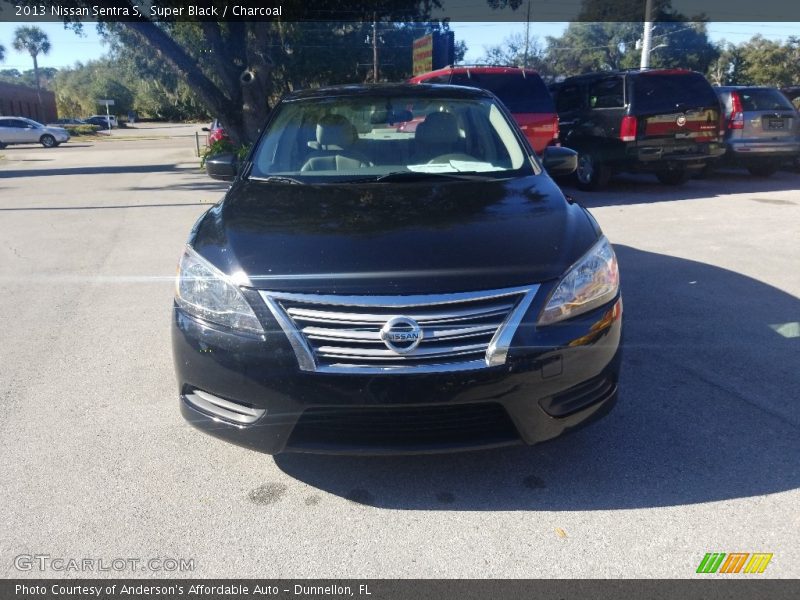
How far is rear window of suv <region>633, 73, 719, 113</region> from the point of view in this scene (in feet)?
34.2

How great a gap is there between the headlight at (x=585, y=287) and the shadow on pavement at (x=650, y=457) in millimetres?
673

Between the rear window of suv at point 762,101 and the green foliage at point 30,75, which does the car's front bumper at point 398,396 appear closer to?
the rear window of suv at point 762,101

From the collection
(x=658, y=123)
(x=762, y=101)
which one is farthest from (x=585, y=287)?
A: (x=762, y=101)

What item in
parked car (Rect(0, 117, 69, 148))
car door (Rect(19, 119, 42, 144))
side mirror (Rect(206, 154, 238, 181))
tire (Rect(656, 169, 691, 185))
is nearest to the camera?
side mirror (Rect(206, 154, 238, 181))

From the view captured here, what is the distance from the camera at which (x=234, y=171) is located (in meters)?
4.66

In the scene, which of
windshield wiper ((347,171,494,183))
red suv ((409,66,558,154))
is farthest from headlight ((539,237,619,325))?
red suv ((409,66,558,154))

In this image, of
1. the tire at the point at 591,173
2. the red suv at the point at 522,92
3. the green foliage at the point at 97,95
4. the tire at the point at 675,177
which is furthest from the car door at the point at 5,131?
the green foliage at the point at 97,95

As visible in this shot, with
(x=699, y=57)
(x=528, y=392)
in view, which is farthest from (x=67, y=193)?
(x=699, y=57)

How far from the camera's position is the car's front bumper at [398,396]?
2.47 m

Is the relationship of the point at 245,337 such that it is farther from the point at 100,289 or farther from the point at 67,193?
the point at 67,193

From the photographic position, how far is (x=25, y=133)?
123 ft

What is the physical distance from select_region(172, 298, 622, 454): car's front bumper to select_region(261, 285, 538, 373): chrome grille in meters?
0.04

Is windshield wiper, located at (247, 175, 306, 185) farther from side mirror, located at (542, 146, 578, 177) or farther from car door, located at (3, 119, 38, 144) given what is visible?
car door, located at (3, 119, 38, 144)

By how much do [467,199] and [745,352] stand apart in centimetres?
228
